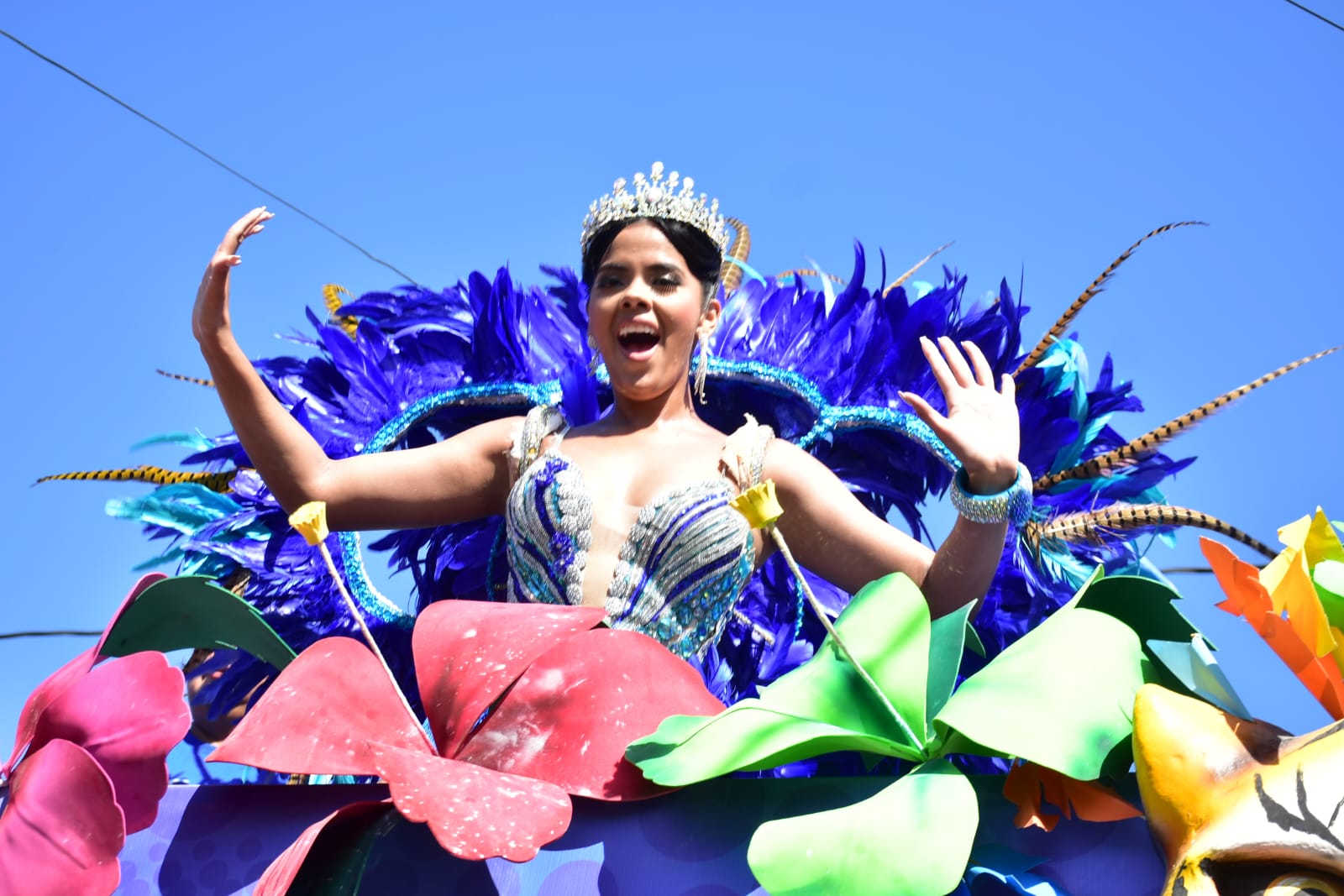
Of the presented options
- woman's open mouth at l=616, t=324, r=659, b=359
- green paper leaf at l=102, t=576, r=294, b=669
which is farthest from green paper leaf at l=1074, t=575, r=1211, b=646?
woman's open mouth at l=616, t=324, r=659, b=359

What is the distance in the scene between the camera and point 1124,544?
2.27 meters

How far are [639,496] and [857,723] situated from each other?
986 millimetres

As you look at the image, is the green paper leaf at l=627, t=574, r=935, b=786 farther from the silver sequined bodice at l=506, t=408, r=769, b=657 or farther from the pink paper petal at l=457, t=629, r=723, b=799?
the silver sequined bodice at l=506, t=408, r=769, b=657

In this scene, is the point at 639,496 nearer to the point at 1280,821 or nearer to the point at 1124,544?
the point at 1124,544

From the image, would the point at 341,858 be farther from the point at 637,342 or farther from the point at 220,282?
the point at 637,342

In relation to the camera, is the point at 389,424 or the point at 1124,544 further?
the point at 389,424

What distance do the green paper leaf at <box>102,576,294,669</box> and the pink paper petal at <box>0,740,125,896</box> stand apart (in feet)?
0.54

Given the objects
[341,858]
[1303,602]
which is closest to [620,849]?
[341,858]

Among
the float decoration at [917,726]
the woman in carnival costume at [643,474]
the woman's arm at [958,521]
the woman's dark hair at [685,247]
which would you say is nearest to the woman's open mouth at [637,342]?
the woman in carnival costume at [643,474]

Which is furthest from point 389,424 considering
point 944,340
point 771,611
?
point 944,340

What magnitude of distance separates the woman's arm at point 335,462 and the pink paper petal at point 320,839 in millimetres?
891

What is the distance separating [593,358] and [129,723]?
1.39 meters

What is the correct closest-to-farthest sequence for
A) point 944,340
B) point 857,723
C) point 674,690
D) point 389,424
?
point 857,723
point 674,690
point 944,340
point 389,424

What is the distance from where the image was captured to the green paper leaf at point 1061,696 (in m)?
1.07
